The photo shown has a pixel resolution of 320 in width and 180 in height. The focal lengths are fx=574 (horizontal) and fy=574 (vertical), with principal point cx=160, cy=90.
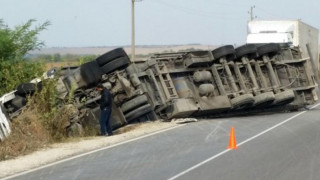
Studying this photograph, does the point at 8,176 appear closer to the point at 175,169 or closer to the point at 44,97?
the point at 175,169

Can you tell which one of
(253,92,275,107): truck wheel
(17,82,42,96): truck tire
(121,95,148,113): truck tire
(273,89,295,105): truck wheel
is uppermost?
(17,82,42,96): truck tire

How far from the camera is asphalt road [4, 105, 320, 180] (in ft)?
31.2

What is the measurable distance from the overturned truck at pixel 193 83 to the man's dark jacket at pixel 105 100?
75 cm

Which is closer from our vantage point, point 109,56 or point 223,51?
point 109,56

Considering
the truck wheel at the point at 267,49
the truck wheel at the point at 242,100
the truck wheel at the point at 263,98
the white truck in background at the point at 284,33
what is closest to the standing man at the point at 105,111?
the truck wheel at the point at 242,100

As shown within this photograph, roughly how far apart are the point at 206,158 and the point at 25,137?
4938 millimetres

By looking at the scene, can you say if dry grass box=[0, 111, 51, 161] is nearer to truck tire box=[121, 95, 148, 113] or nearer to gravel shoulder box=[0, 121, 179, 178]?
gravel shoulder box=[0, 121, 179, 178]

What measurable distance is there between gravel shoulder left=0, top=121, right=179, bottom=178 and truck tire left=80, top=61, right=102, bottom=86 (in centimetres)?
172

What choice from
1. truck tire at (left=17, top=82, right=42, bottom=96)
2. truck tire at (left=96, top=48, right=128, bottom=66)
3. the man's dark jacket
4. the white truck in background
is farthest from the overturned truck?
the white truck in background

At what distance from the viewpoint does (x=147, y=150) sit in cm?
1249

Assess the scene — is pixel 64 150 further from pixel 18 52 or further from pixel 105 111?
pixel 18 52

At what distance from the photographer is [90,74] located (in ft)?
57.1

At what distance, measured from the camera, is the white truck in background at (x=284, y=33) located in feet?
93.2

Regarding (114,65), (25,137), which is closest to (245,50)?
(114,65)
